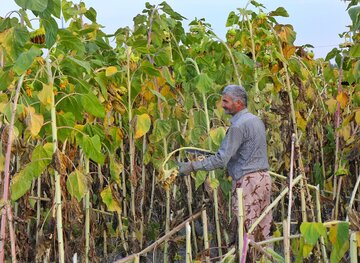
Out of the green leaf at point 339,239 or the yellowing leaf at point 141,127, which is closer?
the green leaf at point 339,239

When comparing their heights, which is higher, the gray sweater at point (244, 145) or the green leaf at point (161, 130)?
the green leaf at point (161, 130)

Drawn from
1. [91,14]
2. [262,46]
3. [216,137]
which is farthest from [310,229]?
[91,14]

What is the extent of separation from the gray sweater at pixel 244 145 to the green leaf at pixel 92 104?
817 mm

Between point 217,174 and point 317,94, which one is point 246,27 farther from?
point 217,174

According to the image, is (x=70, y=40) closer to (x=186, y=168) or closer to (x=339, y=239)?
(x=186, y=168)

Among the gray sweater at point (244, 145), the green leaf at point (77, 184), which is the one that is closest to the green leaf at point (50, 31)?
the green leaf at point (77, 184)

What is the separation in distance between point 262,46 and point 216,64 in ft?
1.05

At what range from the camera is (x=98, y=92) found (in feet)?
12.5

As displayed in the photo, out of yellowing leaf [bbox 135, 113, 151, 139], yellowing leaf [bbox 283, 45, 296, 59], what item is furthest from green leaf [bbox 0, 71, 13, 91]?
yellowing leaf [bbox 283, 45, 296, 59]

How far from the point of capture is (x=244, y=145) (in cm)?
361

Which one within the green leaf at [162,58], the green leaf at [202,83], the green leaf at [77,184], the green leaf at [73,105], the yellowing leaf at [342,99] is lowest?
the green leaf at [77,184]

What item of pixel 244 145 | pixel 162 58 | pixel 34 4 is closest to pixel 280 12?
pixel 162 58

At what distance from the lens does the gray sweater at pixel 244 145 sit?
11.5 ft

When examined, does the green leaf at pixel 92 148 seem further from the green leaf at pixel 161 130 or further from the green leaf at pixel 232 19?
the green leaf at pixel 232 19
